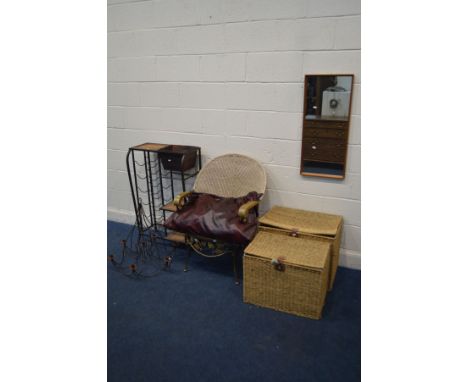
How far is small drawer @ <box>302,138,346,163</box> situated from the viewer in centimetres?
250

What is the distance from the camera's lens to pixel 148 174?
3.22m

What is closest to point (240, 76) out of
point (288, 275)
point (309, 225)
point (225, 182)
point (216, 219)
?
point (225, 182)

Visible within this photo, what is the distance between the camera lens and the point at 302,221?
99.0 inches

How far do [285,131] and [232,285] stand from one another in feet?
3.97

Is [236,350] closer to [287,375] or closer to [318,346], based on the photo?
[287,375]

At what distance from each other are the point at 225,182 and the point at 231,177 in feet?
0.21

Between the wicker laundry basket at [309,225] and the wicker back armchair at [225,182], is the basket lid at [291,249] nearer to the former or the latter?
the wicker laundry basket at [309,225]

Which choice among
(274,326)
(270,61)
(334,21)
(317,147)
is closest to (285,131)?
(317,147)

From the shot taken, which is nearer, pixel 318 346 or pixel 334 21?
pixel 318 346

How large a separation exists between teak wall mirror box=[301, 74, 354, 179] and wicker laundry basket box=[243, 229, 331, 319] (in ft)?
2.02

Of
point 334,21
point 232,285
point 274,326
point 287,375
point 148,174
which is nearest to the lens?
Result: point 287,375

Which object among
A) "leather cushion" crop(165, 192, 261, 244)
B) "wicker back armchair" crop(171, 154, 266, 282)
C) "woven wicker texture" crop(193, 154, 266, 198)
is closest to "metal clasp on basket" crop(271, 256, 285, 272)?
"leather cushion" crop(165, 192, 261, 244)

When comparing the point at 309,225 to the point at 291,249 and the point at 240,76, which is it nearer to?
the point at 291,249

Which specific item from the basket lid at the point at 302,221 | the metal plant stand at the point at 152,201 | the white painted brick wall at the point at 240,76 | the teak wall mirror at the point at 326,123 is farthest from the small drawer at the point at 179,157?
the teak wall mirror at the point at 326,123
